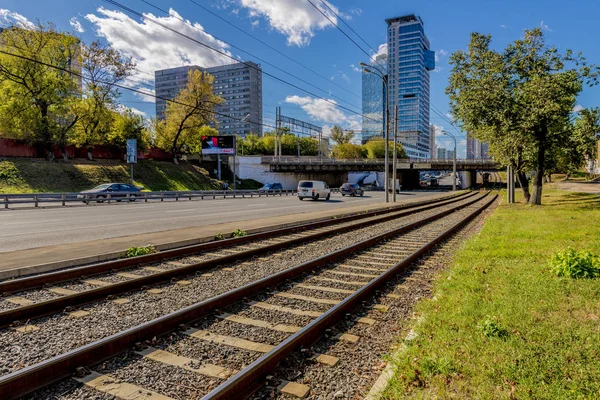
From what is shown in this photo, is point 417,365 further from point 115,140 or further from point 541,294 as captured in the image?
point 115,140

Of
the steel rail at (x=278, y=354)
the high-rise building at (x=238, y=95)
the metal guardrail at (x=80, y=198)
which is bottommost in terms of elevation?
the steel rail at (x=278, y=354)

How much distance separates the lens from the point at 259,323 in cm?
505

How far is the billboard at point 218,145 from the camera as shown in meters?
62.5

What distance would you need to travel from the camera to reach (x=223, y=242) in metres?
10.8

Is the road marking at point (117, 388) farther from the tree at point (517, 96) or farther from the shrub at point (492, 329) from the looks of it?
the tree at point (517, 96)

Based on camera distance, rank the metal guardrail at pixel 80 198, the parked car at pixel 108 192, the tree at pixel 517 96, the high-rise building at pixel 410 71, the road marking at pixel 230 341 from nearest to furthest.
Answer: the road marking at pixel 230 341, the tree at pixel 517 96, the metal guardrail at pixel 80 198, the parked car at pixel 108 192, the high-rise building at pixel 410 71

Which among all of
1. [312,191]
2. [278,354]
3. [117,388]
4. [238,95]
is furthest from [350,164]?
[238,95]

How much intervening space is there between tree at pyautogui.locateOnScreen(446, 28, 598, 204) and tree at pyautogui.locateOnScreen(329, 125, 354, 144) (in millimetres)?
98779

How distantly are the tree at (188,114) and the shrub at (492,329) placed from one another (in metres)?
61.6

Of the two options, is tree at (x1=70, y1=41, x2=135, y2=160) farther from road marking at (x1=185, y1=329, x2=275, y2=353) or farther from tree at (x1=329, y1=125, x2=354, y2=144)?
tree at (x1=329, y1=125, x2=354, y2=144)

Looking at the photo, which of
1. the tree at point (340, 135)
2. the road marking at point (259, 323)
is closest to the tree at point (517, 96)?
the road marking at point (259, 323)

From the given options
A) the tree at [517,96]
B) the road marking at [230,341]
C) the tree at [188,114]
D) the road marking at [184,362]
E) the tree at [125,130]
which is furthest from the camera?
the tree at [188,114]

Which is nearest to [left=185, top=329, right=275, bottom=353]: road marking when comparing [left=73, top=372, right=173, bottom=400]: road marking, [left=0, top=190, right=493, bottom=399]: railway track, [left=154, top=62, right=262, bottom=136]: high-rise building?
[left=0, top=190, right=493, bottom=399]: railway track

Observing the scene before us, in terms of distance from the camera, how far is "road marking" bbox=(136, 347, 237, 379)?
3719mm
